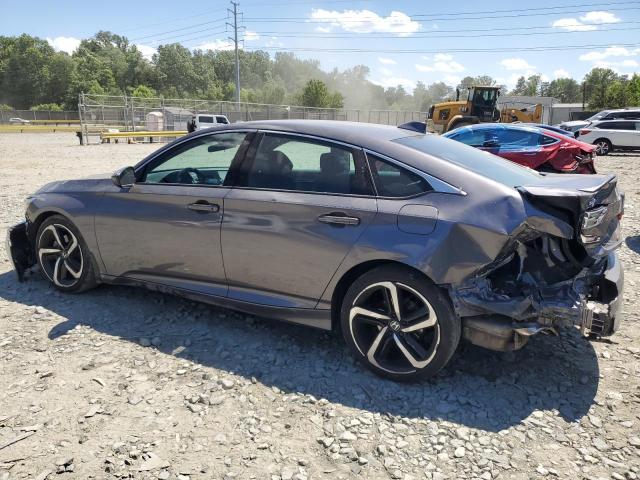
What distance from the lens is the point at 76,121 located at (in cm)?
6081

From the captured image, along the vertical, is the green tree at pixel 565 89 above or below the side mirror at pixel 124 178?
above

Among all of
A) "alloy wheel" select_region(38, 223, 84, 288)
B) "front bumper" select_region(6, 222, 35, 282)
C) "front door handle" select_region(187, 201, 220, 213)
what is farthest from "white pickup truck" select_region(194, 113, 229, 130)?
"front door handle" select_region(187, 201, 220, 213)

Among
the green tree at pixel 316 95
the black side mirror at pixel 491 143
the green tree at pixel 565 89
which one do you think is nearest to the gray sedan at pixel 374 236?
the black side mirror at pixel 491 143

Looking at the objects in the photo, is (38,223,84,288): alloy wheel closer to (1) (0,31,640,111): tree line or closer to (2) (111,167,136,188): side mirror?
(2) (111,167,136,188): side mirror

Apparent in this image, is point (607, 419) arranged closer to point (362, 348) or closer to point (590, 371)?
point (590, 371)

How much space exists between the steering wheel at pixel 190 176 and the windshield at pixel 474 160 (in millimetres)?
1584

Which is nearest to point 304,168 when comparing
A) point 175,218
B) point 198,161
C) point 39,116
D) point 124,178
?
point 198,161

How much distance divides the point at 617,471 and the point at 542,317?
823 millimetres

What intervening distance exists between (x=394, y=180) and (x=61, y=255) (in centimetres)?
320

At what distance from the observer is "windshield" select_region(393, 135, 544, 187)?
10.4 ft

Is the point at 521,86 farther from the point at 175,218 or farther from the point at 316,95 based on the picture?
the point at 175,218

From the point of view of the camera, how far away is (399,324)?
308cm

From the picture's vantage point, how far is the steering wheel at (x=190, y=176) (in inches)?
152

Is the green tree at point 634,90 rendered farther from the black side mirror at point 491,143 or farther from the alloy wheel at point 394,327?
the alloy wheel at point 394,327
